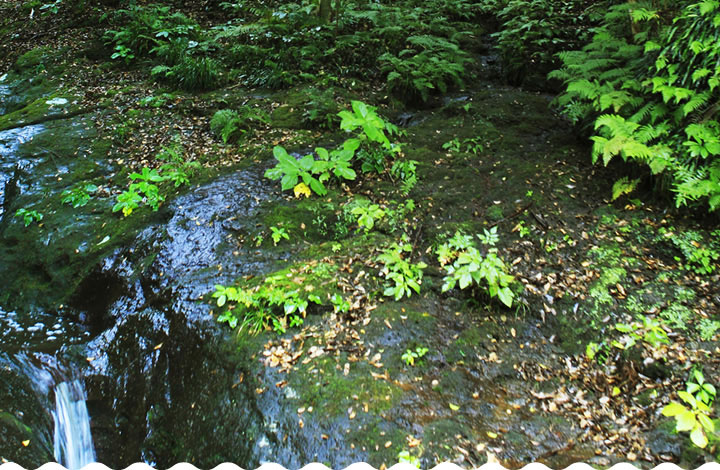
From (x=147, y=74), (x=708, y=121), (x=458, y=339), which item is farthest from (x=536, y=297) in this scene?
(x=147, y=74)

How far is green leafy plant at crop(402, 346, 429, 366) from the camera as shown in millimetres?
3483

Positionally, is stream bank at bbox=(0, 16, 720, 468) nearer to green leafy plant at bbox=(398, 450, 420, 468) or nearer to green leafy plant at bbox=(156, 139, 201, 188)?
green leafy plant at bbox=(398, 450, 420, 468)

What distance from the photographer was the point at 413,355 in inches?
139

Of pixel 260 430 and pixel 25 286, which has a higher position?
pixel 260 430

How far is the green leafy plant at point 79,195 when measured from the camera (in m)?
5.65

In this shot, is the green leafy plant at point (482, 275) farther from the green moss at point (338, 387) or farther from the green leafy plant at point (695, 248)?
the green leafy plant at point (695, 248)

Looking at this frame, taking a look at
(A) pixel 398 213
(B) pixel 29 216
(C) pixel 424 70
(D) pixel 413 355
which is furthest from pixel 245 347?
(C) pixel 424 70

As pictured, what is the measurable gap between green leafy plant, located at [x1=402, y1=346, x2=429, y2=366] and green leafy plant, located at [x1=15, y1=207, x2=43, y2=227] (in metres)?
5.25

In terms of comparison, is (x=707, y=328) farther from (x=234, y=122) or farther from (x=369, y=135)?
(x=234, y=122)

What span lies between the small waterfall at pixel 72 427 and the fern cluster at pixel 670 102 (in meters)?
5.91

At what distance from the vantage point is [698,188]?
4.20 m

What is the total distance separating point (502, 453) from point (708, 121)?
13.6 feet

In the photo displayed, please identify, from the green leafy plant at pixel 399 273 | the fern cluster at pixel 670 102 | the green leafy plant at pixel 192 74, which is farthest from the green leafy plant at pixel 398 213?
the green leafy plant at pixel 192 74

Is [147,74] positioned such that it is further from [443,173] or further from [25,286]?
[443,173]
